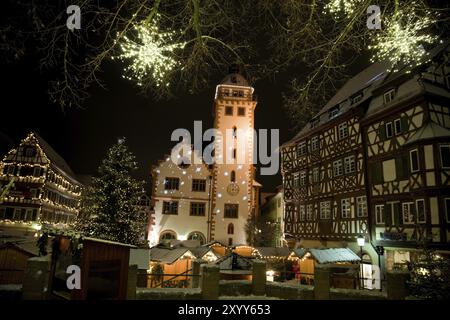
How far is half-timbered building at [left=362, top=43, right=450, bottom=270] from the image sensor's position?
52.3ft

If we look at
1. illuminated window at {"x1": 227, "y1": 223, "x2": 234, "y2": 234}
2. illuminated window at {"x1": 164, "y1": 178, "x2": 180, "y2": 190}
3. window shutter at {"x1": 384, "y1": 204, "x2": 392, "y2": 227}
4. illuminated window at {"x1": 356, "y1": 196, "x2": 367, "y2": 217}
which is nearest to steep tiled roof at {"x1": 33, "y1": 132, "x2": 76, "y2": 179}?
illuminated window at {"x1": 164, "y1": 178, "x2": 180, "y2": 190}

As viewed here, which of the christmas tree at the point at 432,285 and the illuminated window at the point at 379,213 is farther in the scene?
the illuminated window at the point at 379,213

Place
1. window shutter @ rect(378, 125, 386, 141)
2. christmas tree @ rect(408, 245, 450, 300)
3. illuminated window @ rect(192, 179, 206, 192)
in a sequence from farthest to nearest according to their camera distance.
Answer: illuminated window @ rect(192, 179, 206, 192) → window shutter @ rect(378, 125, 386, 141) → christmas tree @ rect(408, 245, 450, 300)

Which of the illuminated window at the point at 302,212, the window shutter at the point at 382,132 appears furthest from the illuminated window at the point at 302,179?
the window shutter at the point at 382,132

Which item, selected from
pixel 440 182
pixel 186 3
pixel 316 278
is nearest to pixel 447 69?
pixel 440 182

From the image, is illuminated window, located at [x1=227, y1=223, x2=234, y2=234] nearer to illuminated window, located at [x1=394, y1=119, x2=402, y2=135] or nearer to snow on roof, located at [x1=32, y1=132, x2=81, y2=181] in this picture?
illuminated window, located at [x1=394, y1=119, x2=402, y2=135]

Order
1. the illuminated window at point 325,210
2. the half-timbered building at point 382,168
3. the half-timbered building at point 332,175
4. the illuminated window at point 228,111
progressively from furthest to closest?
1. the illuminated window at point 228,111
2. the illuminated window at point 325,210
3. the half-timbered building at point 332,175
4. the half-timbered building at point 382,168

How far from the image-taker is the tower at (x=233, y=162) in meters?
33.8

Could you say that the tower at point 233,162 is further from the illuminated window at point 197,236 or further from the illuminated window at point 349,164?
the illuminated window at point 349,164

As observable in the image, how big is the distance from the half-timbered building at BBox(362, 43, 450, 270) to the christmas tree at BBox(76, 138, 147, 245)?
15.4 meters

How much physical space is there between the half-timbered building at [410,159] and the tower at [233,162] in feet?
52.7

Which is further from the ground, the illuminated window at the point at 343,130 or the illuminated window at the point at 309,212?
the illuminated window at the point at 343,130

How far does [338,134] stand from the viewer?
23844 mm

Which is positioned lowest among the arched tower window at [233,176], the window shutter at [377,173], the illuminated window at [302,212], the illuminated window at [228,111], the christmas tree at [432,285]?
the christmas tree at [432,285]
